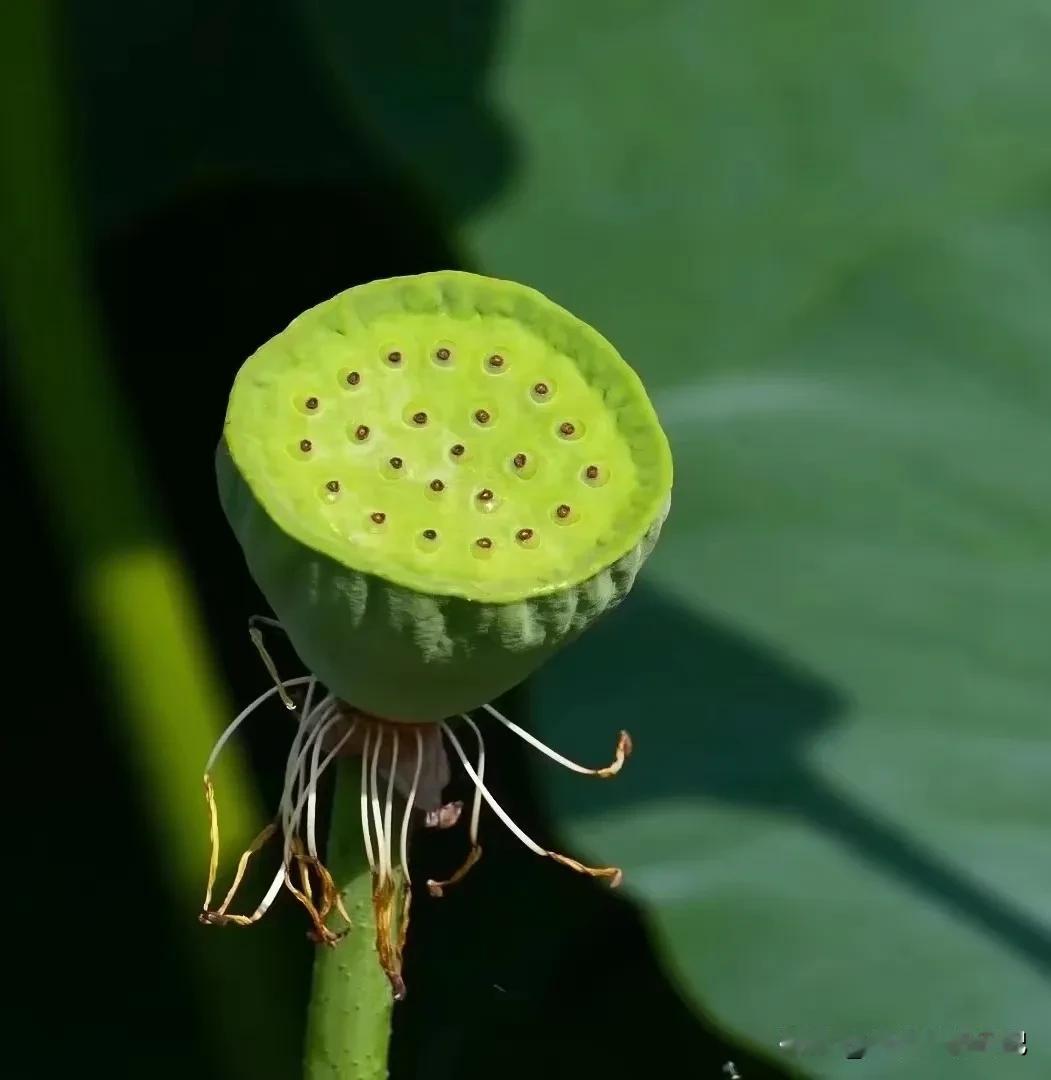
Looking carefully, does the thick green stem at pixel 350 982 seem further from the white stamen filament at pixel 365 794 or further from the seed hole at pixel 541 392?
the seed hole at pixel 541 392

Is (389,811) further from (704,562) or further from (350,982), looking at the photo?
(704,562)

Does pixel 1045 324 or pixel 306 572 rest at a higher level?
pixel 306 572

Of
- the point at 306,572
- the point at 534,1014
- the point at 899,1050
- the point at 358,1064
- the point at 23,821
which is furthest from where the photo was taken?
the point at 23,821

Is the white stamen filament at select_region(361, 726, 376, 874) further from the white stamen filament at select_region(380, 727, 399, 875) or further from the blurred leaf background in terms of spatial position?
the blurred leaf background

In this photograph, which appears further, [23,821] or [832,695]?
[23,821]

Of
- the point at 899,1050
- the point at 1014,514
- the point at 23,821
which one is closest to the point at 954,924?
the point at 899,1050

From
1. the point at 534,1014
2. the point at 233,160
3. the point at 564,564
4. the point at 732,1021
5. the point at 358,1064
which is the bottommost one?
the point at 534,1014

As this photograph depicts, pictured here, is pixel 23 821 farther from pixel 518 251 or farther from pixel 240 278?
pixel 518 251
